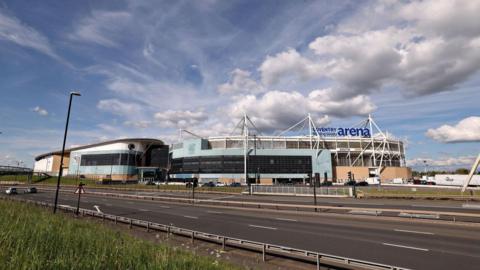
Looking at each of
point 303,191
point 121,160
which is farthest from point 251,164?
point 121,160

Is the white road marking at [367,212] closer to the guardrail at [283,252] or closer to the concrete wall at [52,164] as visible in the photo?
the guardrail at [283,252]

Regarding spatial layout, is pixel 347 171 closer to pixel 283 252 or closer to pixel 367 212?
pixel 367 212

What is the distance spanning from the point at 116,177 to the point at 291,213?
11883 cm

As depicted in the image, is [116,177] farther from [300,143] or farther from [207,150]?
[300,143]

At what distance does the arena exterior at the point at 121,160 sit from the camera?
420 feet

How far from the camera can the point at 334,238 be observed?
50.4ft

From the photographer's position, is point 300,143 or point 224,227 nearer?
point 224,227

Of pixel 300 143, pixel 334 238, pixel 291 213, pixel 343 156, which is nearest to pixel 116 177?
pixel 300 143

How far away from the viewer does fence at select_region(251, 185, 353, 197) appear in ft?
145

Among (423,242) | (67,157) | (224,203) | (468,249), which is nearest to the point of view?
(468,249)

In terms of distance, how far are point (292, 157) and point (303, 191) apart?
213 ft

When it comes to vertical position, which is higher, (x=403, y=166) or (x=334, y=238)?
(x=403, y=166)

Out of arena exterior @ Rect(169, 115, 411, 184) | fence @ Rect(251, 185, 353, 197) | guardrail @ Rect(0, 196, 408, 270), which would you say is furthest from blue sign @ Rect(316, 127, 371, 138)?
guardrail @ Rect(0, 196, 408, 270)

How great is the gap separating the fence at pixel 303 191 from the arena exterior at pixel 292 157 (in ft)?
158
